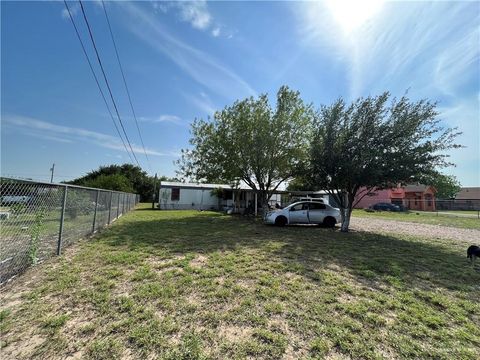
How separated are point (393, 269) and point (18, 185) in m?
7.45

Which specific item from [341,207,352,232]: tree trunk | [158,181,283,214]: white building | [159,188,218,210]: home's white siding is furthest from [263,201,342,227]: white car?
[159,188,218,210]: home's white siding

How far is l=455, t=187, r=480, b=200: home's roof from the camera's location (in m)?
53.2

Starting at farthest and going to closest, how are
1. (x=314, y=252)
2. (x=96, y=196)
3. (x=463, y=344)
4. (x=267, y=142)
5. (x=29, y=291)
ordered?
(x=267, y=142) → (x=96, y=196) → (x=314, y=252) → (x=29, y=291) → (x=463, y=344)

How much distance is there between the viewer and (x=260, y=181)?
16422mm

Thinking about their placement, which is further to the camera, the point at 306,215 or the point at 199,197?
the point at 199,197

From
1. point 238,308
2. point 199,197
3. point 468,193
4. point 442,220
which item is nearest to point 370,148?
point 238,308

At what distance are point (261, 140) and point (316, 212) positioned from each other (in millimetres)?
5219

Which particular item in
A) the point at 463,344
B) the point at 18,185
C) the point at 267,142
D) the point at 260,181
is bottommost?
the point at 463,344

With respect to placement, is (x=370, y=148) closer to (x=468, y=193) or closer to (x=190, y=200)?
(x=190, y=200)

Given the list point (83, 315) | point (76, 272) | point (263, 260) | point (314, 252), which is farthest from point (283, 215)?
point (83, 315)

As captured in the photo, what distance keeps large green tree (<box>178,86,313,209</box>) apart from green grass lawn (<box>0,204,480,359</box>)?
9483 mm

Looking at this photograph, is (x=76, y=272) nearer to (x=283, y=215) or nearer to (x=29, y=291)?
(x=29, y=291)

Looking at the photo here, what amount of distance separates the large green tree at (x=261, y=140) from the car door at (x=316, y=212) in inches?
102

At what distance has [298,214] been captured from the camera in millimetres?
12742
